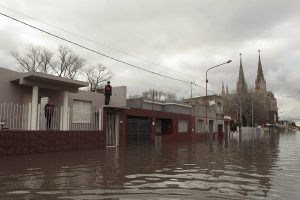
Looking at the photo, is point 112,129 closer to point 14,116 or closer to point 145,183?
point 14,116

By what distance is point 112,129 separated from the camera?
2662 cm

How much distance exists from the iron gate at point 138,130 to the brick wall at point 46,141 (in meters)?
4.95

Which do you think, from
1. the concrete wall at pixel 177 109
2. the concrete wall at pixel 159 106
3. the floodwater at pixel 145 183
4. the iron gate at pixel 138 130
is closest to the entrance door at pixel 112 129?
the iron gate at pixel 138 130

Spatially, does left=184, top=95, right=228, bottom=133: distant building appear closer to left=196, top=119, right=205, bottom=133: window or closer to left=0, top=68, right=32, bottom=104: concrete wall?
left=196, top=119, right=205, bottom=133: window

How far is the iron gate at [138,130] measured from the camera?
28753 millimetres

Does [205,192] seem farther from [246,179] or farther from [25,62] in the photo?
[25,62]

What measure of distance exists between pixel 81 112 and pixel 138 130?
6567mm

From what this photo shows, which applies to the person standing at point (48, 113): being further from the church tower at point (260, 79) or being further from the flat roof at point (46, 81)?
the church tower at point (260, 79)

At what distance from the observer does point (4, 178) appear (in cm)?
964

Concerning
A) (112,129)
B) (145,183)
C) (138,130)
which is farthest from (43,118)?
(145,183)

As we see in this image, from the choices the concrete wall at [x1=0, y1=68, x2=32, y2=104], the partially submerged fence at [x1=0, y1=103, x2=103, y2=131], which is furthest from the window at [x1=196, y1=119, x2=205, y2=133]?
the concrete wall at [x1=0, y1=68, x2=32, y2=104]

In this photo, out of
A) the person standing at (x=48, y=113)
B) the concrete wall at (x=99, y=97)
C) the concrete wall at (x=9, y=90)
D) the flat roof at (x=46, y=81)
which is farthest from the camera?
the concrete wall at (x=99, y=97)

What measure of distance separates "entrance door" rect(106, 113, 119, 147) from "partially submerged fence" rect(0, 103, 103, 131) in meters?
1.22

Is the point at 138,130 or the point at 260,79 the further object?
the point at 260,79
